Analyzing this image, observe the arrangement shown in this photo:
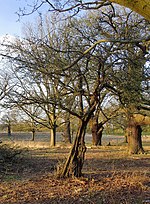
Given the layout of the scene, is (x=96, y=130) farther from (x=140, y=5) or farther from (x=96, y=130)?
(x=140, y=5)

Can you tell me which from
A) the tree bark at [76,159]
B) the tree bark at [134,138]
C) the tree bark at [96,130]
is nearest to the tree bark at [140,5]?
the tree bark at [76,159]

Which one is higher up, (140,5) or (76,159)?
(140,5)

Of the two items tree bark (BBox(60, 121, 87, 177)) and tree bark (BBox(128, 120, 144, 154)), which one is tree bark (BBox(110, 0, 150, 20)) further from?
tree bark (BBox(128, 120, 144, 154))

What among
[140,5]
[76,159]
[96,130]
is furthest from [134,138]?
[140,5]

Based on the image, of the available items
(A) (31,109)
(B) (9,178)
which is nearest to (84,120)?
(B) (9,178)

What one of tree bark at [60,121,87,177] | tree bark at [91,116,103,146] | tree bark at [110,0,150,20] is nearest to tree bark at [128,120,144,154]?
tree bark at [91,116,103,146]

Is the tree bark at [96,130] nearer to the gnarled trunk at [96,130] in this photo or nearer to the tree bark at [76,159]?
the gnarled trunk at [96,130]

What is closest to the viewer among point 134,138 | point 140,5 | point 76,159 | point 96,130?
point 140,5

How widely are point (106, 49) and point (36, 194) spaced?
400cm

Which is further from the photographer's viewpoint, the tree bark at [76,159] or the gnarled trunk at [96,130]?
the gnarled trunk at [96,130]

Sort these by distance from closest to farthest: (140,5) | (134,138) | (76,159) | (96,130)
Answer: (140,5) < (76,159) < (134,138) < (96,130)

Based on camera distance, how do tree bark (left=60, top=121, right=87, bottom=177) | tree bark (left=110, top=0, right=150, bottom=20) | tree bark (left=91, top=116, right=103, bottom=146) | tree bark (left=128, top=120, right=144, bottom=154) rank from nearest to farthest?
tree bark (left=110, top=0, right=150, bottom=20) → tree bark (left=60, top=121, right=87, bottom=177) → tree bark (left=128, top=120, right=144, bottom=154) → tree bark (left=91, top=116, right=103, bottom=146)

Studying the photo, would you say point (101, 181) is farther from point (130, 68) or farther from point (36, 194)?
point (130, 68)

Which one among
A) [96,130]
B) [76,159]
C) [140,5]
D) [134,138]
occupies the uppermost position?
[140,5]
